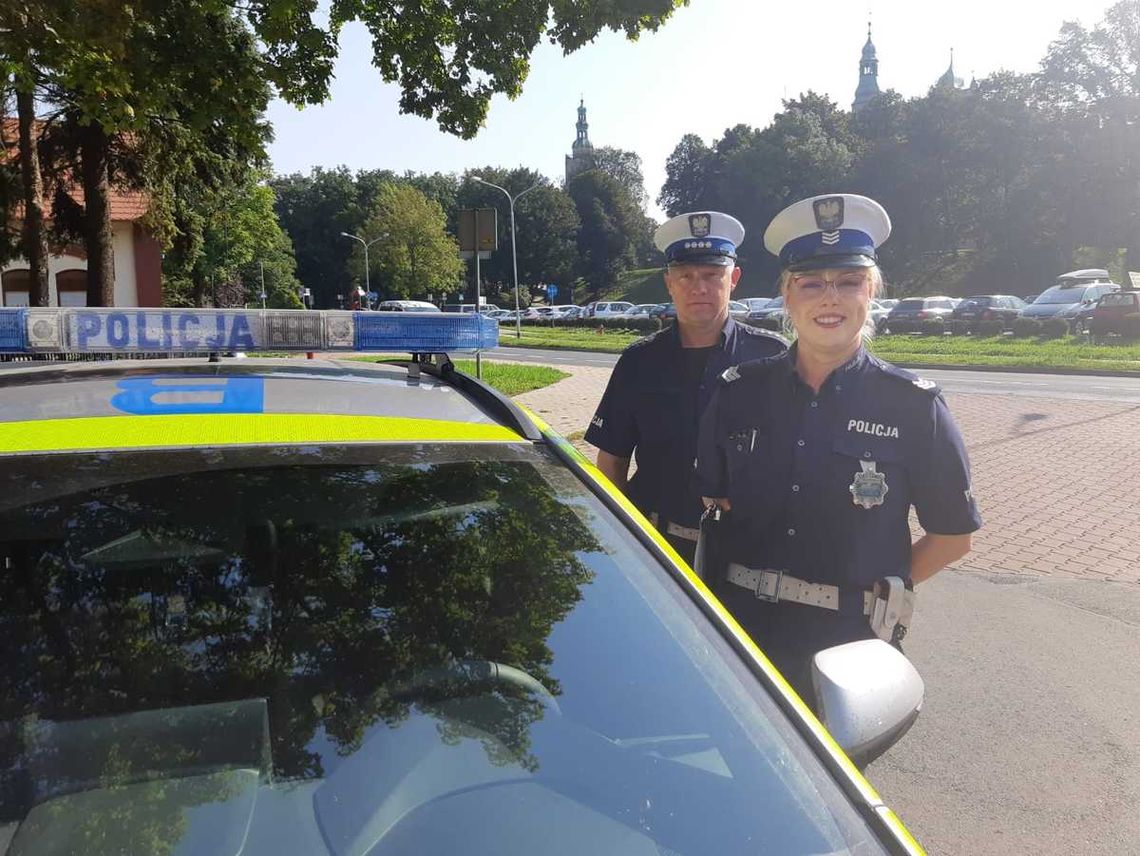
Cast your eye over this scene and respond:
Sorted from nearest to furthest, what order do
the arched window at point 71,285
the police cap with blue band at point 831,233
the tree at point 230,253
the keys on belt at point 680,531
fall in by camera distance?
the police cap with blue band at point 831,233
the keys on belt at point 680,531
the arched window at point 71,285
the tree at point 230,253

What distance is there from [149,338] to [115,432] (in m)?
0.66

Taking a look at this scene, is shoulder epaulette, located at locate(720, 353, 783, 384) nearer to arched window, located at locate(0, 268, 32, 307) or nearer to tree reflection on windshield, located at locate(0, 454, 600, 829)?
tree reflection on windshield, located at locate(0, 454, 600, 829)

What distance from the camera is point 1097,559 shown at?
19.9ft

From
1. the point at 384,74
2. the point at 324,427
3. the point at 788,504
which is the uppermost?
the point at 384,74

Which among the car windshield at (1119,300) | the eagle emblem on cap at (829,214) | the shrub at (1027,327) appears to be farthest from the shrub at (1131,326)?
the eagle emblem on cap at (829,214)

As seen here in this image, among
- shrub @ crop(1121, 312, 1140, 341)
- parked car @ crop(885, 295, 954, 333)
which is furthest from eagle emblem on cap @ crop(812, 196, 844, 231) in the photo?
parked car @ crop(885, 295, 954, 333)

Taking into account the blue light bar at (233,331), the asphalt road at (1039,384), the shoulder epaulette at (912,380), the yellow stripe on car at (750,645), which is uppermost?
the blue light bar at (233,331)

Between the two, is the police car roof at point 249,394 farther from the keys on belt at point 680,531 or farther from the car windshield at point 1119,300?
the car windshield at point 1119,300

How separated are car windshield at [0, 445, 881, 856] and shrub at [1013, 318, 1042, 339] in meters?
30.0

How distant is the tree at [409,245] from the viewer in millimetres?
65000

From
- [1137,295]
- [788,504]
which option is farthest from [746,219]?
[788,504]

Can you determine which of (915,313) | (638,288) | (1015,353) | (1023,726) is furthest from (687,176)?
(1023,726)

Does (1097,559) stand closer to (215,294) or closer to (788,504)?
(788,504)

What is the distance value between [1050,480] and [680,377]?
6.67 metres
